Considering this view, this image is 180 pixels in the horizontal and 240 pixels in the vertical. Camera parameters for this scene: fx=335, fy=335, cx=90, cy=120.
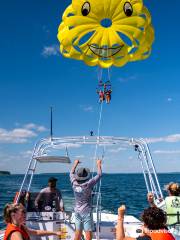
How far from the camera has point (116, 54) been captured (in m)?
8.81

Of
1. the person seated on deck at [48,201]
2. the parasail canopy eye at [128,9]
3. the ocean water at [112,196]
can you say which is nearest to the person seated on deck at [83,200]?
the person seated on deck at [48,201]

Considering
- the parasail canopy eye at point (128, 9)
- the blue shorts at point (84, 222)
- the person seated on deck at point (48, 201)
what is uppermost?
the parasail canopy eye at point (128, 9)

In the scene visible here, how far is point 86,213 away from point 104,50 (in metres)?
4.70

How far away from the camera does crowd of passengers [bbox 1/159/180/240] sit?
3.23m

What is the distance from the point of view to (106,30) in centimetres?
880

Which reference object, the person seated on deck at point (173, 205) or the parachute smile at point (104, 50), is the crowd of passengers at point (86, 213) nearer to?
the person seated on deck at point (173, 205)

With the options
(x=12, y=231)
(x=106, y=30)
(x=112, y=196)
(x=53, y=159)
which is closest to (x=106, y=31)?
(x=106, y=30)

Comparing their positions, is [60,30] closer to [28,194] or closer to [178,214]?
[28,194]

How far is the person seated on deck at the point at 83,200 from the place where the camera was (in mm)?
5727

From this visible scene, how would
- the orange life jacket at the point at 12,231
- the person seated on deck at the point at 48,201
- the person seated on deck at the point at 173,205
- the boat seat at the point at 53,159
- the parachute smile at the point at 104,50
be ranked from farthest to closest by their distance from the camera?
1. the parachute smile at the point at 104,50
2. the boat seat at the point at 53,159
3. the person seated on deck at the point at 48,201
4. the person seated on deck at the point at 173,205
5. the orange life jacket at the point at 12,231

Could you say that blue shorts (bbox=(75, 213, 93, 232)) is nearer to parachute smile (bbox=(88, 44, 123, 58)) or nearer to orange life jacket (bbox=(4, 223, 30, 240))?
orange life jacket (bbox=(4, 223, 30, 240))

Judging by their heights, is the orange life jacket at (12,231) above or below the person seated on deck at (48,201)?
below

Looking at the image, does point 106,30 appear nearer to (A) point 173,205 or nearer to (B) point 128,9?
(B) point 128,9

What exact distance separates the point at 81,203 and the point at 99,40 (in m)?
4.77
